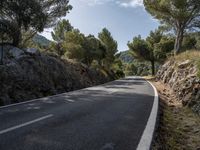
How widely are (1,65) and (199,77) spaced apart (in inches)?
368

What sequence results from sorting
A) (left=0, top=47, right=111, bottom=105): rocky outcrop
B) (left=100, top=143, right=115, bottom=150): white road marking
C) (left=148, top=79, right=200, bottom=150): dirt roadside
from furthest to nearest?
(left=0, top=47, right=111, bottom=105): rocky outcrop → (left=148, top=79, right=200, bottom=150): dirt roadside → (left=100, top=143, right=115, bottom=150): white road marking

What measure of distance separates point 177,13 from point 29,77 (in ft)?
62.7

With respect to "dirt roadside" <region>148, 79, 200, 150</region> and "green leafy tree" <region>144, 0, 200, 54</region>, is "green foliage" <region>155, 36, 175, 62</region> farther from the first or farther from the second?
"dirt roadside" <region>148, 79, 200, 150</region>

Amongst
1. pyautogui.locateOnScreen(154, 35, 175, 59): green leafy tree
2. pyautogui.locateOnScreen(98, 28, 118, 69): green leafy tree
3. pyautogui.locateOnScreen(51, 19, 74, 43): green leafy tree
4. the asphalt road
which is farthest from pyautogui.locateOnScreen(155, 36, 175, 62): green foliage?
the asphalt road

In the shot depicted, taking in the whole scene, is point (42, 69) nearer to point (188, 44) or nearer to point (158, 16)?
point (158, 16)

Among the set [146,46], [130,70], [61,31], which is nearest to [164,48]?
[146,46]

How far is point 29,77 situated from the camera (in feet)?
47.1

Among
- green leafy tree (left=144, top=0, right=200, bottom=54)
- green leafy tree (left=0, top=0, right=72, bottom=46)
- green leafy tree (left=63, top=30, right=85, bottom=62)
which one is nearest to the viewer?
green leafy tree (left=0, top=0, right=72, bottom=46)

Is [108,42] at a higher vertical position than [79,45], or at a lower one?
higher

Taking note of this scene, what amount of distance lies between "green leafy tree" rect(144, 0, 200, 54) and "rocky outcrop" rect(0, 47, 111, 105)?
1472 centimetres

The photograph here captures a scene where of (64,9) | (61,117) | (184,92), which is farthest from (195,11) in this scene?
(61,117)

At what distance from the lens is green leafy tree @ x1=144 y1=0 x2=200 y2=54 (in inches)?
1067

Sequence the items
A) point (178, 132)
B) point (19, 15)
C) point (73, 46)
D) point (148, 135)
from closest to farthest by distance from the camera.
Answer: point (148, 135)
point (178, 132)
point (19, 15)
point (73, 46)

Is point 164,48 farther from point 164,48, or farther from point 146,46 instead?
point 146,46
